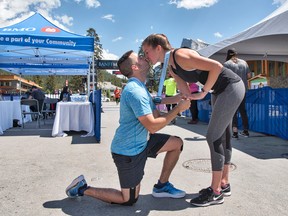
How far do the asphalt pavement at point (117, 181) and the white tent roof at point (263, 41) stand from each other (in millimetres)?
2559

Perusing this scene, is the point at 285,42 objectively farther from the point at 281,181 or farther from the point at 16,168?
the point at 16,168

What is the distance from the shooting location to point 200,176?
4.02 m

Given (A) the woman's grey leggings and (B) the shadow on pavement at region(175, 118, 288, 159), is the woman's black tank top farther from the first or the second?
(B) the shadow on pavement at region(175, 118, 288, 159)

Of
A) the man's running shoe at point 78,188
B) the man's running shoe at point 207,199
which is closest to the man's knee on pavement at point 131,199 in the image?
the man's running shoe at point 78,188

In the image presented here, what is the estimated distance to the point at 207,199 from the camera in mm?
3025

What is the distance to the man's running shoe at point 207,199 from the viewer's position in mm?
3021

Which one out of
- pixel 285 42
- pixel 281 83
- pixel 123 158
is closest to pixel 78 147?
pixel 123 158

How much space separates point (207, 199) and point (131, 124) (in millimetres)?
1092

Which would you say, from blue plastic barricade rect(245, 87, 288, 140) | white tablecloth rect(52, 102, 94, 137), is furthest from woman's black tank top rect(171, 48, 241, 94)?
white tablecloth rect(52, 102, 94, 137)

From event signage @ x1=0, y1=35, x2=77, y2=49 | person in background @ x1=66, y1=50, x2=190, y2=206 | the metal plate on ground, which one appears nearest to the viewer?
person in background @ x1=66, y1=50, x2=190, y2=206

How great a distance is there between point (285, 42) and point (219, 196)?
9.91 metres

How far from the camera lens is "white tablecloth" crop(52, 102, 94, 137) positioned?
7925 mm

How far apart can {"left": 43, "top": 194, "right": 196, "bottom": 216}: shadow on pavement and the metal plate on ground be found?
1138 mm

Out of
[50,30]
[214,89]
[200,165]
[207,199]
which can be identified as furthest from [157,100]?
[50,30]
